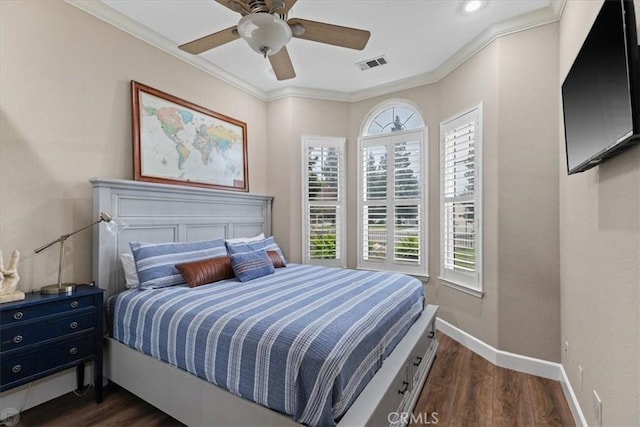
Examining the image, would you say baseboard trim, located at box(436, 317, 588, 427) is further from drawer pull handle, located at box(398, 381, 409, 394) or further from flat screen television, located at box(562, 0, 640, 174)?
flat screen television, located at box(562, 0, 640, 174)

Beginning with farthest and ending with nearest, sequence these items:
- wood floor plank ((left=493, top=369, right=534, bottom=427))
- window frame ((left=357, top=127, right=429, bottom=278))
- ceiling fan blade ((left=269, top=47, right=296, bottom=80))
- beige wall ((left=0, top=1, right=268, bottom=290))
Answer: window frame ((left=357, top=127, right=429, bottom=278))
ceiling fan blade ((left=269, top=47, right=296, bottom=80))
beige wall ((left=0, top=1, right=268, bottom=290))
wood floor plank ((left=493, top=369, right=534, bottom=427))

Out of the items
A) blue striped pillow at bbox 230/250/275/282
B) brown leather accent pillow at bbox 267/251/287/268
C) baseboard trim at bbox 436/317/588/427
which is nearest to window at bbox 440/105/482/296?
baseboard trim at bbox 436/317/588/427

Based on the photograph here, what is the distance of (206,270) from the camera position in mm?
2535

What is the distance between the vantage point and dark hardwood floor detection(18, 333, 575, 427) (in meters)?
1.93

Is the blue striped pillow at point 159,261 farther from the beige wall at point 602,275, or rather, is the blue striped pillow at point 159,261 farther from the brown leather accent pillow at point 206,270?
the beige wall at point 602,275

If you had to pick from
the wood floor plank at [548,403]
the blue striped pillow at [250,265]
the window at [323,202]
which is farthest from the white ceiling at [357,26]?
the wood floor plank at [548,403]

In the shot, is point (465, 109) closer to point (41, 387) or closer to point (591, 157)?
point (591, 157)

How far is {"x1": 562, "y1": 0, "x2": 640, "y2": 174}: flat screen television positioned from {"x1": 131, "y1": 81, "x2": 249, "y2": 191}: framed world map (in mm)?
3178

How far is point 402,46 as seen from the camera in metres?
3.08

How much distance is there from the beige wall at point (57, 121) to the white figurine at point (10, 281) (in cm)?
17

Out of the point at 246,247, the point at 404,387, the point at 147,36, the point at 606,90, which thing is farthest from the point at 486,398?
the point at 147,36

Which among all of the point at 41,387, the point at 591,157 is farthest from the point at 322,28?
the point at 41,387

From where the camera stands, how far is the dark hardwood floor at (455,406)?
1.93 meters

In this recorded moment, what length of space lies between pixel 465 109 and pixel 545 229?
141cm
